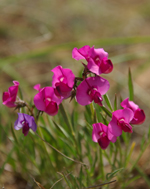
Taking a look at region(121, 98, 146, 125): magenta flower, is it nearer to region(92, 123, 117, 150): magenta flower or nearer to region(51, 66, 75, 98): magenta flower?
region(92, 123, 117, 150): magenta flower

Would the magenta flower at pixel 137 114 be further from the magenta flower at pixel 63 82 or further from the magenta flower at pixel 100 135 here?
the magenta flower at pixel 63 82

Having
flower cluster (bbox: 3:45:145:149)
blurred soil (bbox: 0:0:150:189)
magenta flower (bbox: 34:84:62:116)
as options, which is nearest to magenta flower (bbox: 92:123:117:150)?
flower cluster (bbox: 3:45:145:149)

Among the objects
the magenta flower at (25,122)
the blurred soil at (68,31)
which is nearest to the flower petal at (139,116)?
the magenta flower at (25,122)

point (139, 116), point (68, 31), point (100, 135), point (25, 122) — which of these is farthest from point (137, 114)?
point (68, 31)

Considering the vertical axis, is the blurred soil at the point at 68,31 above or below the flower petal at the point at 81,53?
above

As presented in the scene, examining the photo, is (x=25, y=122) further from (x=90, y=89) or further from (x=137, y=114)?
(x=137, y=114)

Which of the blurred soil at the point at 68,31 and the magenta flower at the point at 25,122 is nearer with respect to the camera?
the magenta flower at the point at 25,122
